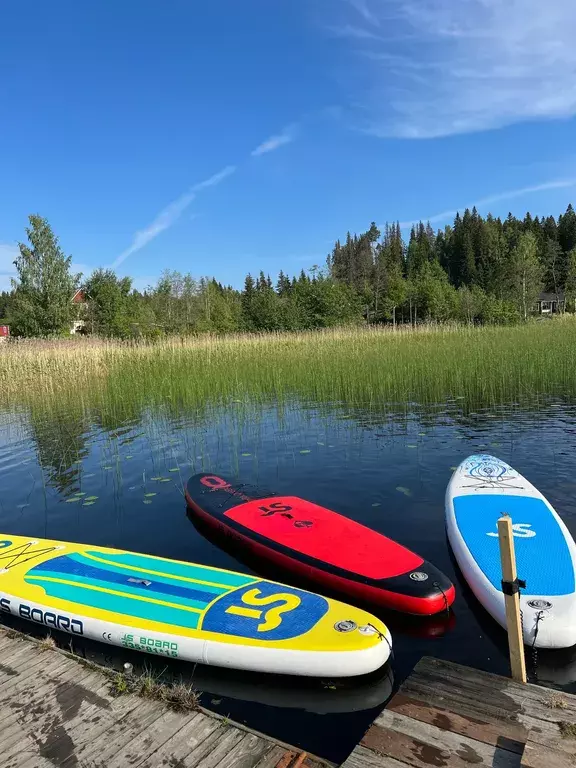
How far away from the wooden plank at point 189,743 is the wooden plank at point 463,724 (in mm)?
820

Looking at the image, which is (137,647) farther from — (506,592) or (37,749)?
(506,592)

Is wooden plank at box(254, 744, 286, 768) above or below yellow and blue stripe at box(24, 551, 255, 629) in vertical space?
below

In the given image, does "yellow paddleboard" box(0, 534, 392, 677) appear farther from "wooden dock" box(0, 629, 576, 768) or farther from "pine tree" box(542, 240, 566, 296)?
"pine tree" box(542, 240, 566, 296)

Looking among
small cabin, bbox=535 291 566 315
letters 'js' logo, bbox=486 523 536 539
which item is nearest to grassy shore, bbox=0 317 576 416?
letters 'js' logo, bbox=486 523 536 539

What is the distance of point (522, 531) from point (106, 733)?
10.6 ft

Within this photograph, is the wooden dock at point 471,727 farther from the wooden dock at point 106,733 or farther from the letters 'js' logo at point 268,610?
the letters 'js' logo at point 268,610

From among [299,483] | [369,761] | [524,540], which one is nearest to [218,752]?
[369,761]

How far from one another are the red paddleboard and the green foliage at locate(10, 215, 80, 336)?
61.6 ft

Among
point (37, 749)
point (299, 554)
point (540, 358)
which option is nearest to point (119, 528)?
point (299, 554)

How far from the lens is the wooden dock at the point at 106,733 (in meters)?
2.17

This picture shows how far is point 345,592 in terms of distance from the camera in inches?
144

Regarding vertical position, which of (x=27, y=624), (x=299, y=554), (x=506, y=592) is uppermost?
(x=506, y=592)

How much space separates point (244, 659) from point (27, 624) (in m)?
1.98

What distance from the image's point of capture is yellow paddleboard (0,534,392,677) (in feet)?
9.16
